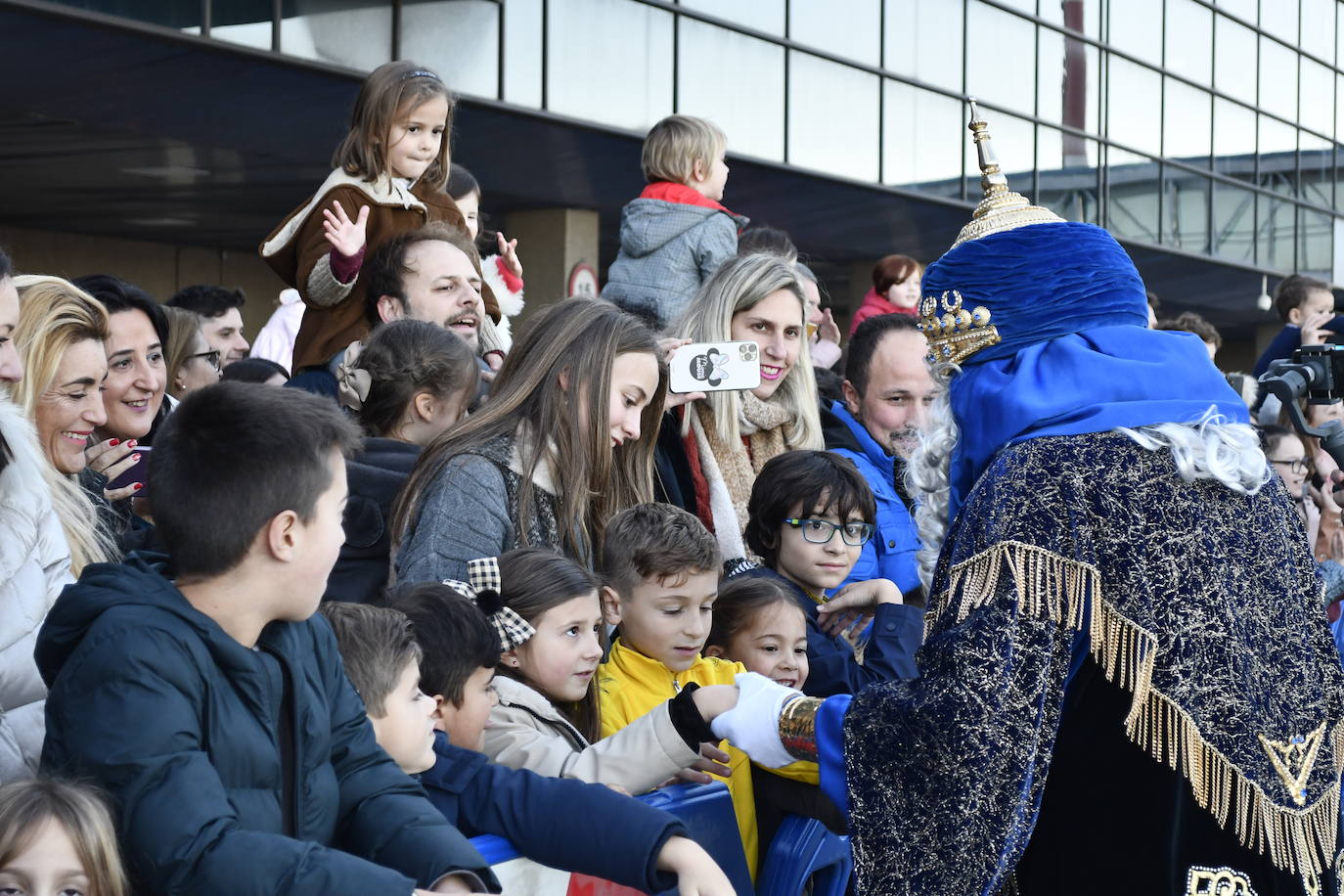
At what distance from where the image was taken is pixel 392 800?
2.60 m

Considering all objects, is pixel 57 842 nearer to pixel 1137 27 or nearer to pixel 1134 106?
pixel 1134 106

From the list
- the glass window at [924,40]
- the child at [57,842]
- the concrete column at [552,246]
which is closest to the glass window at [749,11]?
the glass window at [924,40]

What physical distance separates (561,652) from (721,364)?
128cm

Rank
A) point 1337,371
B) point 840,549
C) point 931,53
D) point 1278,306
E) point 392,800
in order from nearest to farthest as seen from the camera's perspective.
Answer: point 392,800
point 1337,371
point 840,549
point 1278,306
point 931,53

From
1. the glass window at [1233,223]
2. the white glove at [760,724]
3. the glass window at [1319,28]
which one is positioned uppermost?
the glass window at [1319,28]

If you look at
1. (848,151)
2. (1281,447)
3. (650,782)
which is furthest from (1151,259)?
(650,782)

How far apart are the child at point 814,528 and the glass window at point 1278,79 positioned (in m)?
19.6

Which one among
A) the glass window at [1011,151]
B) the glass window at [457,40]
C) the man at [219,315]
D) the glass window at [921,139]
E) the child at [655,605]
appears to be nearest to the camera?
the child at [655,605]

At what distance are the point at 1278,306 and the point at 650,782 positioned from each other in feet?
26.6

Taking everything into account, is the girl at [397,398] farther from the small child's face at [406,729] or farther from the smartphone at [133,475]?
the small child's face at [406,729]

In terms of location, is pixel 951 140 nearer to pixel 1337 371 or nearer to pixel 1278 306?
pixel 1278 306

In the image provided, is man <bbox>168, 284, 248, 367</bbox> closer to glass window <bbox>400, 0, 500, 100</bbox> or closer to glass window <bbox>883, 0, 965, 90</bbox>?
glass window <bbox>400, 0, 500, 100</bbox>

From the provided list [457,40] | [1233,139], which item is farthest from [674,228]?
[1233,139]

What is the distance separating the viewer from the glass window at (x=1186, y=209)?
2047 cm
